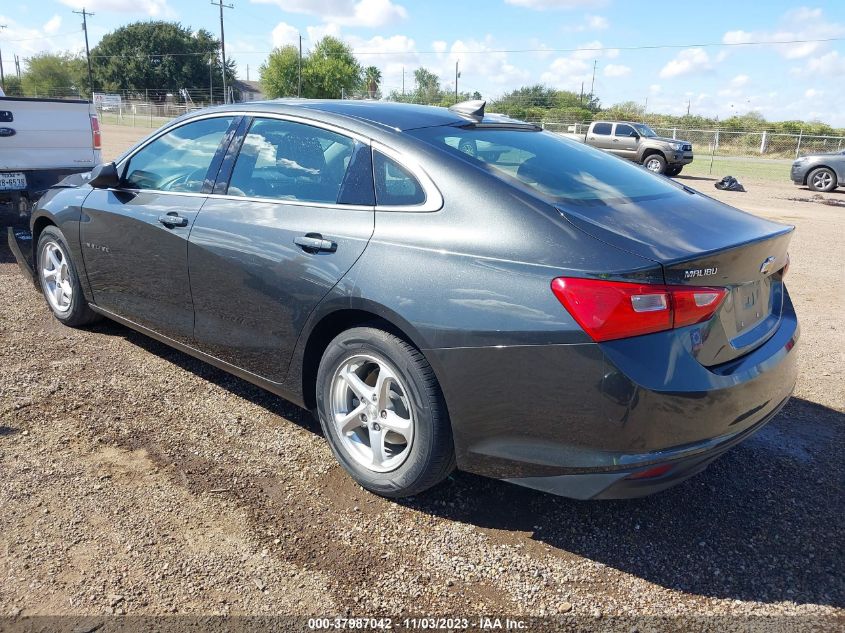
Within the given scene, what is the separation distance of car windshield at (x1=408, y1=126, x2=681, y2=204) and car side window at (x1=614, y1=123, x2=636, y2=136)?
881 inches

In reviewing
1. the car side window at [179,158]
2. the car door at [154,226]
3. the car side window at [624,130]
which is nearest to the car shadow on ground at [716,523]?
the car door at [154,226]

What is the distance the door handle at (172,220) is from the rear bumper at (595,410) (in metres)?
1.81

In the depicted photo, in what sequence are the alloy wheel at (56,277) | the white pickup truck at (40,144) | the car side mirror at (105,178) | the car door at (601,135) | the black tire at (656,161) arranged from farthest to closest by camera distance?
the car door at (601,135) → the black tire at (656,161) → the white pickup truck at (40,144) → the alloy wheel at (56,277) → the car side mirror at (105,178)

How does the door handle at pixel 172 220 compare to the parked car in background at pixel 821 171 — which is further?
the parked car in background at pixel 821 171

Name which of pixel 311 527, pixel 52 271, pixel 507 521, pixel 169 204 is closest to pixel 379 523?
pixel 311 527

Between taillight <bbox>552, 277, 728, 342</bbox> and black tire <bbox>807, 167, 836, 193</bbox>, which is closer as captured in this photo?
taillight <bbox>552, 277, 728, 342</bbox>

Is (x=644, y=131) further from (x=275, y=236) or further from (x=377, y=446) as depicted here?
(x=377, y=446)

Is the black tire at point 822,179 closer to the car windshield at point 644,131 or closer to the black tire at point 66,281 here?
the car windshield at point 644,131

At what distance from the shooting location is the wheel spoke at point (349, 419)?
9.85ft

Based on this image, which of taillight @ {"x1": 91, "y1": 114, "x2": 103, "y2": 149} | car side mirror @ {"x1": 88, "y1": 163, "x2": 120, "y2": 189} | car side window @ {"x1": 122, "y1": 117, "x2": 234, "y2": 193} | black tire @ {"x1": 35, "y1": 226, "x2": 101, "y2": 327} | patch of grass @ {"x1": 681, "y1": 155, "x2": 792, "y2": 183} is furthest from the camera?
patch of grass @ {"x1": 681, "y1": 155, "x2": 792, "y2": 183}

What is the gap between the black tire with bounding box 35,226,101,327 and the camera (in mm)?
4680

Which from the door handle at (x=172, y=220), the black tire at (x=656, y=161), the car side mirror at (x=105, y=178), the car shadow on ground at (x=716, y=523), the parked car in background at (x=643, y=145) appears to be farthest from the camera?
the black tire at (x=656, y=161)

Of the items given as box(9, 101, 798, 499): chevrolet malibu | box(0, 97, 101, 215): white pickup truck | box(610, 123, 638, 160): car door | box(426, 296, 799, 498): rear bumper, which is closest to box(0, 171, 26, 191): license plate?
box(0, 97, 101, 215): white pickup truck

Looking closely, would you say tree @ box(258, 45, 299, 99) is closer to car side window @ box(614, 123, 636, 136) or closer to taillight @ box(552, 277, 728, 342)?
car side window @ box(614, 123, 636, 136)
